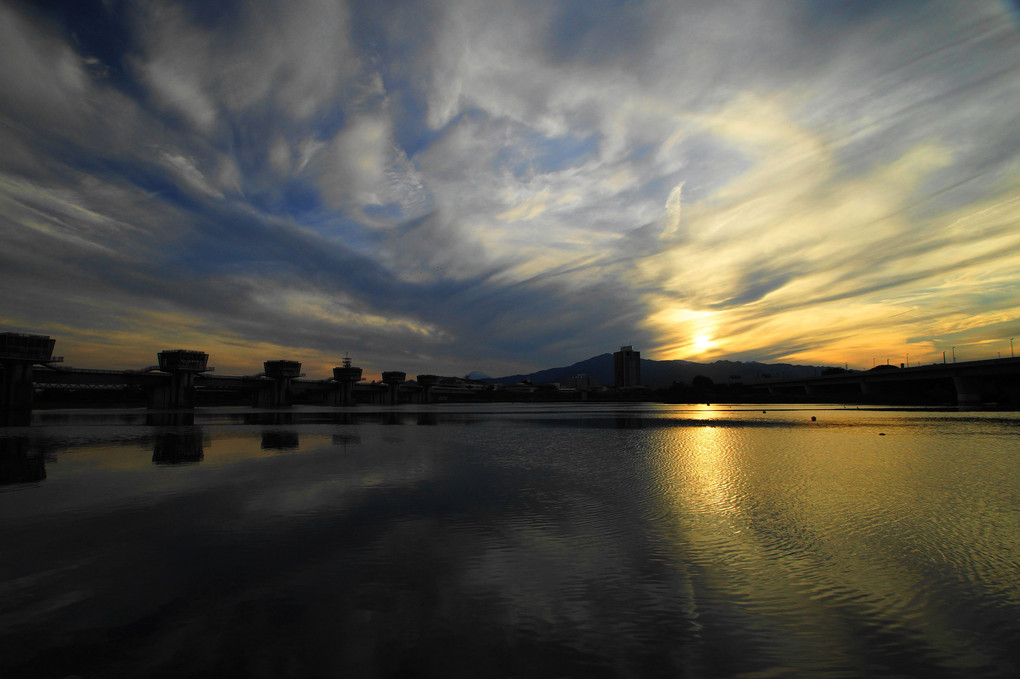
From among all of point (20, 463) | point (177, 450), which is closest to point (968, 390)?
point (177, 450)

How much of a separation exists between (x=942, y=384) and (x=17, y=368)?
28099 cm

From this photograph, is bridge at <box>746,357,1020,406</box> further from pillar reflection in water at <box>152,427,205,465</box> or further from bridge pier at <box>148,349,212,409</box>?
bridge pier at <box>148,349,212,409</box>

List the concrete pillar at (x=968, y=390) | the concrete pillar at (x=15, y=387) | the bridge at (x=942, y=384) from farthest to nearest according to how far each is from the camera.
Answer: the concrete pillar at (x=968, y=390) → the bridge at (x=942, y=384) → the concrete pillar at (x=15, y=387)

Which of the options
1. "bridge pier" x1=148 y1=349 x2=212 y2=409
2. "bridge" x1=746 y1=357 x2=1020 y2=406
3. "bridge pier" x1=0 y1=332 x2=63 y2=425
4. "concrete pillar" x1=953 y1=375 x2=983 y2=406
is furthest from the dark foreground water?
"bridge pier" x1=148 y1=349 x2=212 y2=409

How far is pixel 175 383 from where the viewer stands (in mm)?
160375

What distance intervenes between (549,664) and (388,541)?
7356 mm

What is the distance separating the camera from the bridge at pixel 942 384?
121250mm

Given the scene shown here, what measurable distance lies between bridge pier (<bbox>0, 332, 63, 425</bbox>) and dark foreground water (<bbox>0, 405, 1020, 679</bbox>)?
13305 cm

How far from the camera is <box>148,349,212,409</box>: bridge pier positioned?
159m

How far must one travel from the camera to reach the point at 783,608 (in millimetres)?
9094

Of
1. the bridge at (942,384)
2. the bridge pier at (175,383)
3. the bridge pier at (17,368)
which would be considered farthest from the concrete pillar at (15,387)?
the bridge at (942,384)

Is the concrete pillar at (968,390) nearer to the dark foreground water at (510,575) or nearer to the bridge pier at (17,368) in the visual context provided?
the dark foreground water at (510,575)

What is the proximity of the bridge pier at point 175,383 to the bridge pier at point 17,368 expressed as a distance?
39035 mm

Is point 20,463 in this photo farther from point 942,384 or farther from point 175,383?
point 942,384
